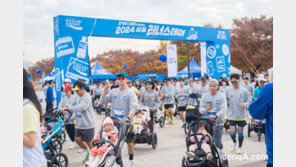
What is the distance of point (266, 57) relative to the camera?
3791cm

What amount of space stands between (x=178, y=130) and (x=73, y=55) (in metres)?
5.78

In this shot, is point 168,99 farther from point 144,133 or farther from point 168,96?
point 144,133

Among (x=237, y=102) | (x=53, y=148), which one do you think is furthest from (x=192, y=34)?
(x=53, y=148)

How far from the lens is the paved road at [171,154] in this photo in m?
6.86

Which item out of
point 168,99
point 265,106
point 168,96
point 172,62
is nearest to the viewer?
point 265,106

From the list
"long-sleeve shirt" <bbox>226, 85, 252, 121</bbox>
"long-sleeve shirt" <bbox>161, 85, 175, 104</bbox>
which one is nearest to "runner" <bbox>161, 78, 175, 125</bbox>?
"long-sleeve shirt" <bbox>161, 85, 175, 104</bbox>

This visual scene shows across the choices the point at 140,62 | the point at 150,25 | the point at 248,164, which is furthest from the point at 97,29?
→ the point at 140,62

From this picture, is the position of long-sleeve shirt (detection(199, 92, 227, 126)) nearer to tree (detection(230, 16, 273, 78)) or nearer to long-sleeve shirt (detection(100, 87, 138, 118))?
long-sleeve shirt (detection(100, 87, 138, 118))

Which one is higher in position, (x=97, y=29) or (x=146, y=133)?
(x=97, y=29)

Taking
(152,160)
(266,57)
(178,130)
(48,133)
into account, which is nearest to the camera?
(48,133)

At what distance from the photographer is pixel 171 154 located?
7.75 m

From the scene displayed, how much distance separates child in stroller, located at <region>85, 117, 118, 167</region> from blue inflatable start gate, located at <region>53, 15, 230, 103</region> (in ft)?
25.6

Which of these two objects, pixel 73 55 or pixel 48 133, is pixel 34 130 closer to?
pixel 48 133

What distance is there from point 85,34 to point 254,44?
103ft
